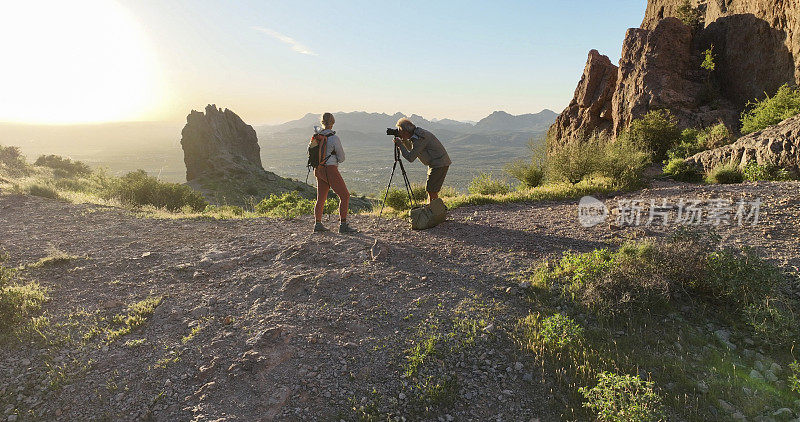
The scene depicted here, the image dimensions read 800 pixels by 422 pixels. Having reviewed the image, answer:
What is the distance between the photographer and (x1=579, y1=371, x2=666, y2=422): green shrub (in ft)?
9.27

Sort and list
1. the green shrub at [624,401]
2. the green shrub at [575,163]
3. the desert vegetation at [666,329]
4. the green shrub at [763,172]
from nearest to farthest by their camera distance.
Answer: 1. the green shrub at [624,401]
2. the desert vegetation at [666,329]
3. the green shrub at [763,172]
4. the green shrub at [575,163]

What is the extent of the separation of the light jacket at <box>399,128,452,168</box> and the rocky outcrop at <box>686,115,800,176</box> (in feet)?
27.7

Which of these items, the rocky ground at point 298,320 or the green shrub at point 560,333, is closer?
the rocky ground at point 298,320

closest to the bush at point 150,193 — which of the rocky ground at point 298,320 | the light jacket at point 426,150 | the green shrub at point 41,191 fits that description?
the green shrub at point 41,191

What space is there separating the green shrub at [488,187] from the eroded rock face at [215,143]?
6634 centimetres

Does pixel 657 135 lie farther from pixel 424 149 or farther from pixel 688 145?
pixel 424 149

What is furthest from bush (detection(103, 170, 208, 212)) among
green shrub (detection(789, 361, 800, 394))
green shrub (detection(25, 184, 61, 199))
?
green shrub (detection(789, 361, 800, 394))

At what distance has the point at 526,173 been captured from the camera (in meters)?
13.7

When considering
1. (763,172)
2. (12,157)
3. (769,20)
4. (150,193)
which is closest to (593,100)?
(769,20)

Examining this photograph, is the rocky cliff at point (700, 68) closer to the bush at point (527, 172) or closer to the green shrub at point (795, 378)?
the bush at point (527, 172)

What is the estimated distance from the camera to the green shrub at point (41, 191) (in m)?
10.7

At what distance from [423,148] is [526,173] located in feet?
24.7

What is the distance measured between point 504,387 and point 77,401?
4.11 meters

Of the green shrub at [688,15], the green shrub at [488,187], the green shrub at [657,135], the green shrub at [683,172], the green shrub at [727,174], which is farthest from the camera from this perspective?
the green shrub at [688,15]
